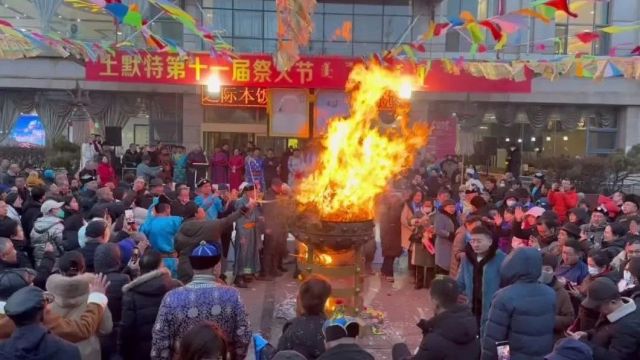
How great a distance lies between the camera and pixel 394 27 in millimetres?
22688

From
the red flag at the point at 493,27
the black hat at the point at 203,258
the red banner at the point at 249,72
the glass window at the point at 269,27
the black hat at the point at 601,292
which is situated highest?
the glass window at the point at 269,27

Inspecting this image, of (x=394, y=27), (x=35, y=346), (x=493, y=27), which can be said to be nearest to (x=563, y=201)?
(x=493, y=27)

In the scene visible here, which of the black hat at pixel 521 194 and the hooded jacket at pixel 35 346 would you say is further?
the black hat at pixel 521 194

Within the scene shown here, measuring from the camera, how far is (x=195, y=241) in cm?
716

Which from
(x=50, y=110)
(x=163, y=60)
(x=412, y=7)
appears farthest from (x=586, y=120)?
(x=50, y=110)

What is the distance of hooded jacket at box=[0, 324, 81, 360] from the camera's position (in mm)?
3400

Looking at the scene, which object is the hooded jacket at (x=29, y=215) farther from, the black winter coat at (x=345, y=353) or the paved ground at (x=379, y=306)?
the black winter coat at (x=345, y=353)

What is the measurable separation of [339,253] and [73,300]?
448 cm

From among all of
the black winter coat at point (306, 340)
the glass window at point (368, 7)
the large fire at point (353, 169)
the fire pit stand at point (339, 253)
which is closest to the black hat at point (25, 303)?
the black winter coat at point (306, 340)

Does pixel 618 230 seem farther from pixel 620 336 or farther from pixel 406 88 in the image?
pixel 406 88

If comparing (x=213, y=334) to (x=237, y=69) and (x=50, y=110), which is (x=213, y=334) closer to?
(x=237, y=69)

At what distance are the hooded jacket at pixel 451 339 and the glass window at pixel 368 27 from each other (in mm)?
19650

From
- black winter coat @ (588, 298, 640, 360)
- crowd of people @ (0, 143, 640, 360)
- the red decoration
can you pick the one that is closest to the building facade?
the red decoration

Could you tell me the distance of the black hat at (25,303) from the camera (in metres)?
3.45
